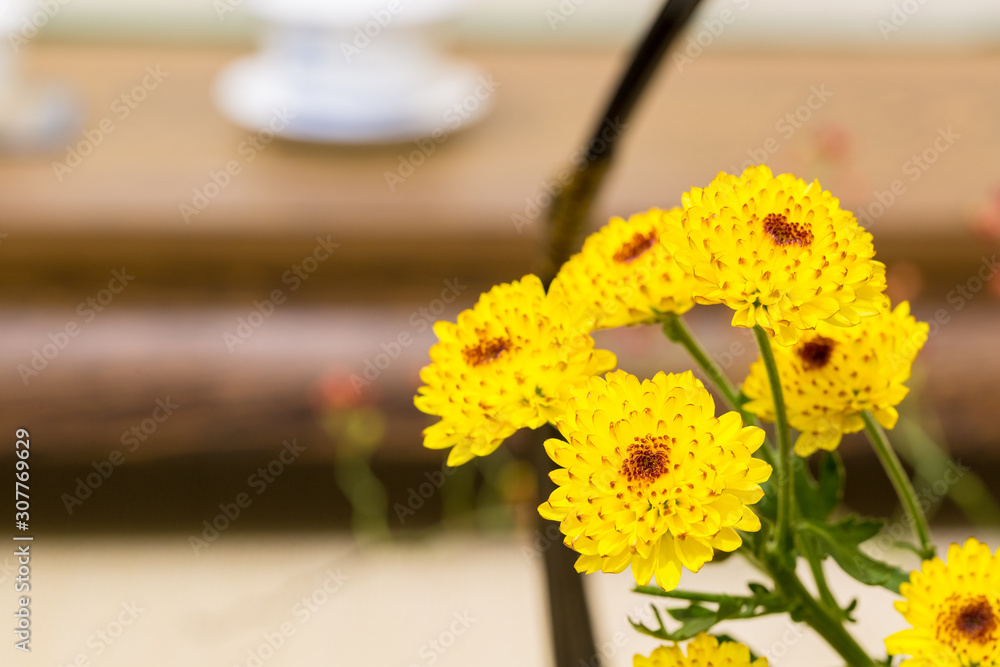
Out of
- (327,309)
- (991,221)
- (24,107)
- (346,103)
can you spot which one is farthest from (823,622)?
(24,107)

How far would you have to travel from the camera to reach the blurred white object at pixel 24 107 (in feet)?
3.22

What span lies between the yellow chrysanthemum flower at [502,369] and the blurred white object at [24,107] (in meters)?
0.88

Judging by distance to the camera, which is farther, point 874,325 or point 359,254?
point 359,254

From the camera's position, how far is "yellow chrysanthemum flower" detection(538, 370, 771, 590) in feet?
0.64

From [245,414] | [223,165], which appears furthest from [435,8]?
[245,414]

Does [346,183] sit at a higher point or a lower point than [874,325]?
higher

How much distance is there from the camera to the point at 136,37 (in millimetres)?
1537

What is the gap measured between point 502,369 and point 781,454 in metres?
0.07

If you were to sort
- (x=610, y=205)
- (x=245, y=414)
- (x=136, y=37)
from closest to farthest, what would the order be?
(x=245, y=414) → (x=610, y=205) → (x=136, y=37)

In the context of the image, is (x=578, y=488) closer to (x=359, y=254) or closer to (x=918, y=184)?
(x=359, y=254)

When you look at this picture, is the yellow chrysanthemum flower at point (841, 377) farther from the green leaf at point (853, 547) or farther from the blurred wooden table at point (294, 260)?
the blurred wooden table at point (294, 260)

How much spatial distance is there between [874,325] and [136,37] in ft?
5.01

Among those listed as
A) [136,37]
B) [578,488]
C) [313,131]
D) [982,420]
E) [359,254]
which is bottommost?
[578,488]

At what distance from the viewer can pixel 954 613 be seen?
0.73ft
